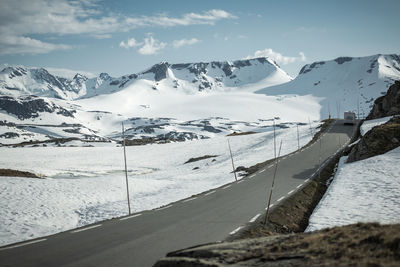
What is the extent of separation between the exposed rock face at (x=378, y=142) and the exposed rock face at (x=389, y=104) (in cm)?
3418

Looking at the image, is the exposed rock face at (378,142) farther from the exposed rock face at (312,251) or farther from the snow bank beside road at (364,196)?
the exposed rock face at (312,251)

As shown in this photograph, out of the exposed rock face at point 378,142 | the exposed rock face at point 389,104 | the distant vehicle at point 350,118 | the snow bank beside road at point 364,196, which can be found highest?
the exposed rock face at point 389,104

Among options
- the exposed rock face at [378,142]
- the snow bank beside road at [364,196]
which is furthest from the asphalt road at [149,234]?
the exposed rock face at [378,142]

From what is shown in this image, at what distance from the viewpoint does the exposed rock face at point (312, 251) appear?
5.71m

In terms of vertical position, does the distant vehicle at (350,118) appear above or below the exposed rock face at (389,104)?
below

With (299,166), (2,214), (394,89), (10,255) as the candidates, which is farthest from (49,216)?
(394,89)

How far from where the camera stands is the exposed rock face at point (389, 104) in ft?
200

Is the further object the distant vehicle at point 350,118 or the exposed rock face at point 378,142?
the distant vehicle at point 350,118

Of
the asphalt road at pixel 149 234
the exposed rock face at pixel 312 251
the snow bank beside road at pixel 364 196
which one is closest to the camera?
the exposed rock face at pixel 312 251

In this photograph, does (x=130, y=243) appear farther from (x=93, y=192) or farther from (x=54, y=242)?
(x=93, y=192)

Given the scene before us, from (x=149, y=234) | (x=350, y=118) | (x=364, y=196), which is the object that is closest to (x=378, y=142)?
(x=364, y=196)

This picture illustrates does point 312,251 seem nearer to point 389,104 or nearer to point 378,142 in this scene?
point 378,142

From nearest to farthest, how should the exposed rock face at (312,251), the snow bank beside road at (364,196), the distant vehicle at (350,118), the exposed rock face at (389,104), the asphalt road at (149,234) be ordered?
1. the exposed rock face at (312,251)
2. the asphalt road at (149,234)
3. the snow bank beside road at (364,196)
4. the exposed rock face at (389,104)
5. the distant vehicle at (350,118)

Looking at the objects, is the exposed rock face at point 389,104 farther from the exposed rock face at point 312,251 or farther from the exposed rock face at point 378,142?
the exposed rock face at point 312,251
